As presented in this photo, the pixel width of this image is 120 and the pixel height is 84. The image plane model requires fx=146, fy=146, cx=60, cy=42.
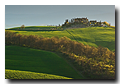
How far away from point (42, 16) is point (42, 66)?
12.9ft

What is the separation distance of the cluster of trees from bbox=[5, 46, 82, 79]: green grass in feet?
1.85

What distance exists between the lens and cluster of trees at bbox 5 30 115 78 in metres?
10.3

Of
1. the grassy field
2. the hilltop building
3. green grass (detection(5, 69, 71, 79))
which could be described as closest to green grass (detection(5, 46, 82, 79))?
green grass (detection(5, 69, 71, 79))

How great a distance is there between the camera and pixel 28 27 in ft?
37.9

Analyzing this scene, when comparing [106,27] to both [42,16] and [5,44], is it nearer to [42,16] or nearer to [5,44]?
[42,16]

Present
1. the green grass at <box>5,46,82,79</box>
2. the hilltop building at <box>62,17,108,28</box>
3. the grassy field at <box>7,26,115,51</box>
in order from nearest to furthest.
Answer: the green grass at <box>5,46,82,79</box> < the grassy field at <box>7,26,115,51</box> < the hilltop building at <box>62,17,108,28</box>

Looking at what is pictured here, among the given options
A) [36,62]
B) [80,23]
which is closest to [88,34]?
[80,23]

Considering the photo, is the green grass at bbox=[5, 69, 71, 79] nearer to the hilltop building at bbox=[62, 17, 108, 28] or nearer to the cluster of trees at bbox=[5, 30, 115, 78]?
the cluster of trees at bbox=[5, 30, 115, 78]

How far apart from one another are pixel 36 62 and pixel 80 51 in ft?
11.0

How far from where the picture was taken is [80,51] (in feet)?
36.0

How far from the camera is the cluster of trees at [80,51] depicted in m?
10.3

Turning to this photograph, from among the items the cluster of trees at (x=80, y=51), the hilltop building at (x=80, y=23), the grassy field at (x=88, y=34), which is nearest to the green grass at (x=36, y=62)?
the cluster of trees at (x=80, y=51)
